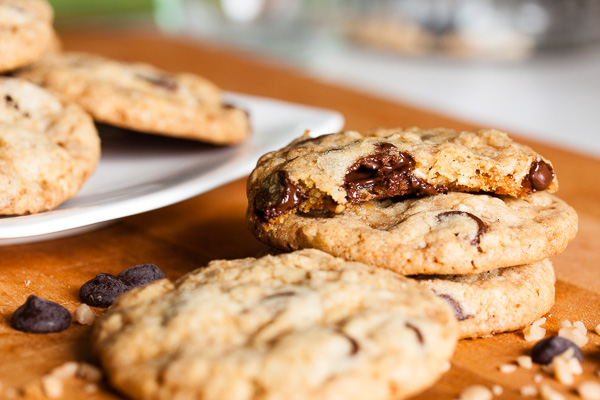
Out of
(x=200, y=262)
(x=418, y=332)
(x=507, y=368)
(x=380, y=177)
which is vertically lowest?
(x=200, y=262)

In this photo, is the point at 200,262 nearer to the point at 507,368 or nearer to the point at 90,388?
the point at 90,388

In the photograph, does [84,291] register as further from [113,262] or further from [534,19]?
[534,19]

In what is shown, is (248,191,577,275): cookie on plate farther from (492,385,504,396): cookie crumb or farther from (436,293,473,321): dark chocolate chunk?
(492,385,504,396): cookie crumb

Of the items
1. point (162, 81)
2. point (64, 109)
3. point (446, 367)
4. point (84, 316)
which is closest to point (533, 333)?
point (446, 367)

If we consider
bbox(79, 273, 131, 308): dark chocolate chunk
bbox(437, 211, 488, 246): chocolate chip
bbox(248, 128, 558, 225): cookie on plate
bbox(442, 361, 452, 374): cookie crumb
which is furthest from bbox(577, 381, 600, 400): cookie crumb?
bbox(79, 273, 131, 308): dark chocolate chunk

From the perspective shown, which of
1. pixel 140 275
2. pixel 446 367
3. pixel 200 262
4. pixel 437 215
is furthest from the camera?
pixel 200 262

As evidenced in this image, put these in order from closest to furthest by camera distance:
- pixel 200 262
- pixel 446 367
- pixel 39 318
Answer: pixel 446 367
pixel 39 318
pixel 200 262

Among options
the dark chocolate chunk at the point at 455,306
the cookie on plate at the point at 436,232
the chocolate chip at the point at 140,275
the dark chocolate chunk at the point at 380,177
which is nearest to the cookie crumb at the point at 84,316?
the chocolate chip at the point at 140,275

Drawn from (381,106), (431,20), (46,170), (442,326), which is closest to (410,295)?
(442,326)

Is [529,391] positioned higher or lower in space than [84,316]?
higher
